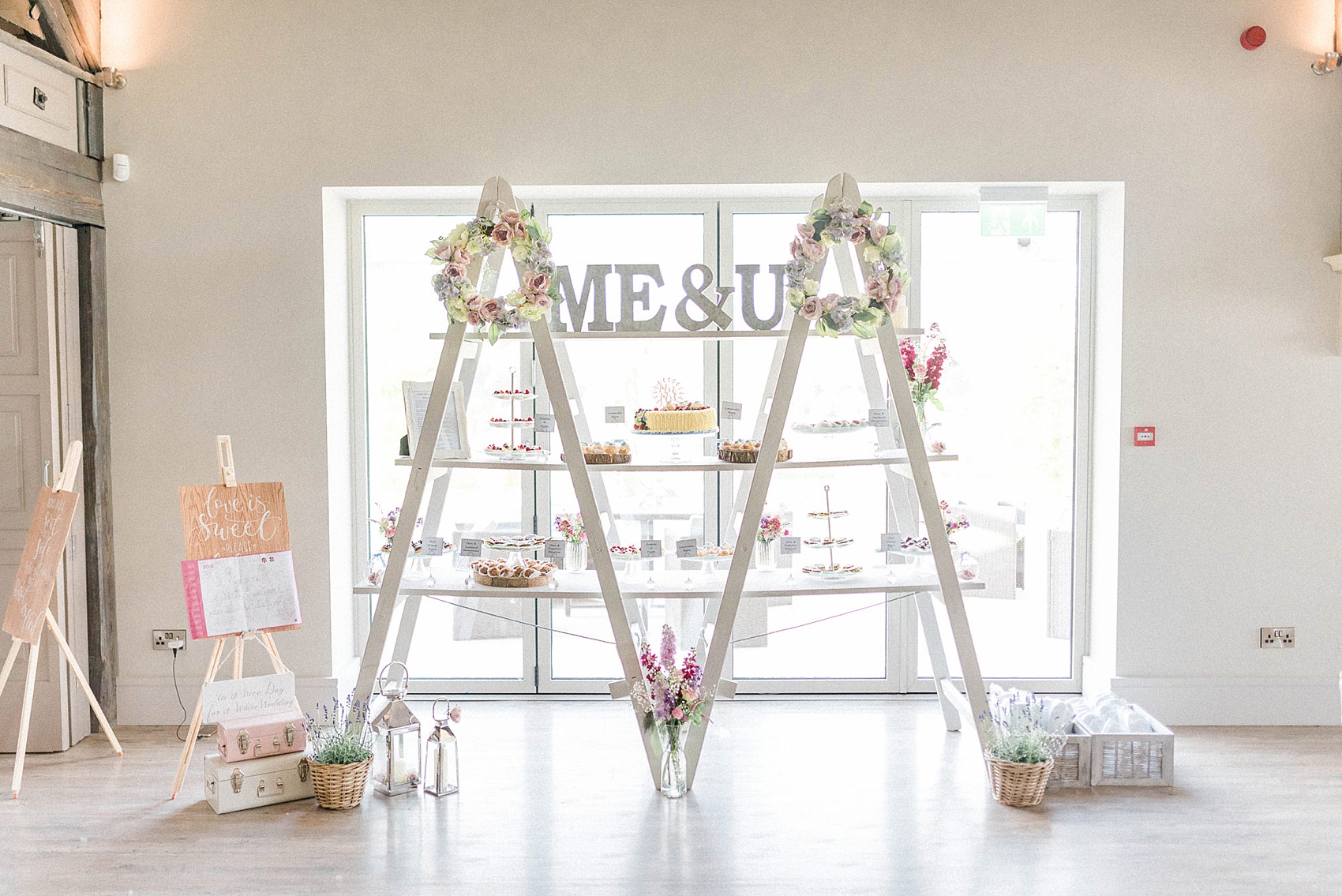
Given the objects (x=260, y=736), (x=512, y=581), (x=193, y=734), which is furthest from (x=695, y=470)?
(x=193, y=734)

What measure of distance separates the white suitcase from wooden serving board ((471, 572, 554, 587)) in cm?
89

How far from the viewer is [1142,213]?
4.23 metres

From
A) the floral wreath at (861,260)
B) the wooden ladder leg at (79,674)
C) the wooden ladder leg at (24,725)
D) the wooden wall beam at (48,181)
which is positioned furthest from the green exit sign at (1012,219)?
the wooden ladder leg at (24,725)

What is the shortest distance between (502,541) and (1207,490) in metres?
3.00

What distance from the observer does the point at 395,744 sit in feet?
11.8

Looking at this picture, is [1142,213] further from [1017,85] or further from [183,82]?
[183,82]

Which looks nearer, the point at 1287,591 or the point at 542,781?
the point at 542,781

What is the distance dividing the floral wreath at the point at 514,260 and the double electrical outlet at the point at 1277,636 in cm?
337

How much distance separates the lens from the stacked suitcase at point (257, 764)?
3.44m

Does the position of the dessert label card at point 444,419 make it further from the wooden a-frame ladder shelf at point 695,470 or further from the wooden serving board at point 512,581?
the wooden serving board at point 512,581

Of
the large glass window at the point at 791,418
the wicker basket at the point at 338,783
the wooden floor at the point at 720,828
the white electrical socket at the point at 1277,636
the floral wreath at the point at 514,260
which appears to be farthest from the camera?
the large glass window at the point at 791,418

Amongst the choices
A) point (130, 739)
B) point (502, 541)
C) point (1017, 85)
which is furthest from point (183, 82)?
point (1017, 85)

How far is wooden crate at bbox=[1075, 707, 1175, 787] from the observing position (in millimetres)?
3627

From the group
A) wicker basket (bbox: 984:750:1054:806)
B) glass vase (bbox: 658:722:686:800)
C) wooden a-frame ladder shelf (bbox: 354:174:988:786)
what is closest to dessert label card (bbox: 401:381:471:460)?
wooden a-frame ladder shelf (bbox: 354:174:988:786)
